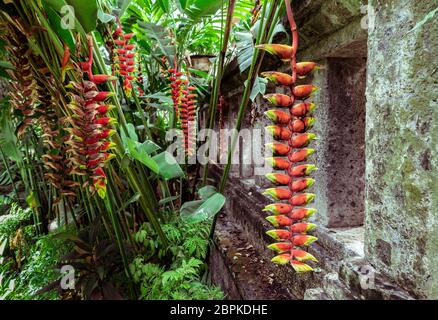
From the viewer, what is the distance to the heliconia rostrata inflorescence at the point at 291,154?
41 centimetres

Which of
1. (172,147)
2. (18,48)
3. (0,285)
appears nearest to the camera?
(18,48)

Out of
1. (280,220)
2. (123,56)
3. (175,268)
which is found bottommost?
(175,268)

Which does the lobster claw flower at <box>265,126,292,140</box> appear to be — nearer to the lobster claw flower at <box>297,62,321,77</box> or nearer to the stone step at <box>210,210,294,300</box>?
the lobster claw flower at <box>297,62,321,77</box>

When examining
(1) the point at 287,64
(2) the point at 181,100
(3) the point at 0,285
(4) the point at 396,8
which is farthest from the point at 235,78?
(3) the point at 0,285

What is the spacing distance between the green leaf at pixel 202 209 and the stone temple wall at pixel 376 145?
337 millimetres

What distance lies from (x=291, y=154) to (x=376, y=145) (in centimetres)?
23

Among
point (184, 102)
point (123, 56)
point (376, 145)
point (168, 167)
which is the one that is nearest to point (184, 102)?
point (184, 102)

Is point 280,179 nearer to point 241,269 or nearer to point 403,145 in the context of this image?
point 403,145

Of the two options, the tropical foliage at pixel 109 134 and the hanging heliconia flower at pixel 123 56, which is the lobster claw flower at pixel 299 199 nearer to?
the tropical foliage at pixel 109 134

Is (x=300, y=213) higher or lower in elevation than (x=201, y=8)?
lower

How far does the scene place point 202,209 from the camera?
970 millimetres

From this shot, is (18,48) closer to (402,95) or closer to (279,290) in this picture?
(402,95)

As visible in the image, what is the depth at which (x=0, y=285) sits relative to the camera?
219cm

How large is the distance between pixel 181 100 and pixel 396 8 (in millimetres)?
1051
